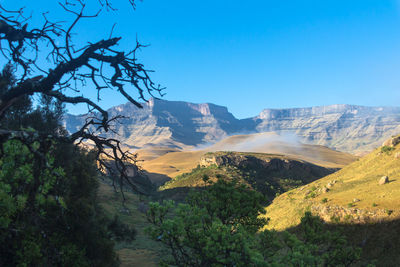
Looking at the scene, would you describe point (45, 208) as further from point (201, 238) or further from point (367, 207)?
point (367, 207)

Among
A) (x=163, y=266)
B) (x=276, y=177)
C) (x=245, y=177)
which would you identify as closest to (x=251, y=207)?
(x=163, y=266)

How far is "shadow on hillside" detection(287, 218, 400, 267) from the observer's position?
21372 millimetres

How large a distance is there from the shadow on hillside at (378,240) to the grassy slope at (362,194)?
1.15 meters

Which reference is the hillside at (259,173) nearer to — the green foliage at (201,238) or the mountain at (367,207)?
the mountain at (367,207)

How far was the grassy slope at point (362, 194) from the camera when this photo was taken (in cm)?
2698

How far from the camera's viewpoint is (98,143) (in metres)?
4.98

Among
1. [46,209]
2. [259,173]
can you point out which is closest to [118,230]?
[46,209]

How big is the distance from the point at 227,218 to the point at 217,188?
163 cm

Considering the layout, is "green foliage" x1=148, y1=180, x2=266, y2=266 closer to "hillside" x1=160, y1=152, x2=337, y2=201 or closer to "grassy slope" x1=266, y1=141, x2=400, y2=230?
"grassy slope" x1=266, y1=141, x2=400, y2=230

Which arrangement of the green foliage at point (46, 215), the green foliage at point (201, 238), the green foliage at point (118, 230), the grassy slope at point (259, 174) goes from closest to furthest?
1. the green foliage at point (46, 215)
2. the green foliage at point (201, 238)
3. the green foliage at point (118, 230)
4. the grassy slope at point (259, 174)

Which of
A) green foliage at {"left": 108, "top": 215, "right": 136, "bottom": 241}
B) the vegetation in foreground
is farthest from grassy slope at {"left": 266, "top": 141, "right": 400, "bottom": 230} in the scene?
the vegetation in foreground

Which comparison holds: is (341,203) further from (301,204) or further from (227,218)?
(227,218)

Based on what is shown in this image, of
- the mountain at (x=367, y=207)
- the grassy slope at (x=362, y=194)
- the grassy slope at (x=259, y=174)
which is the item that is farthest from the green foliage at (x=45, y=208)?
the grassy slope at (x=259, y=174)

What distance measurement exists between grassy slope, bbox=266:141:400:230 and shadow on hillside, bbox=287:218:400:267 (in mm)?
1147
